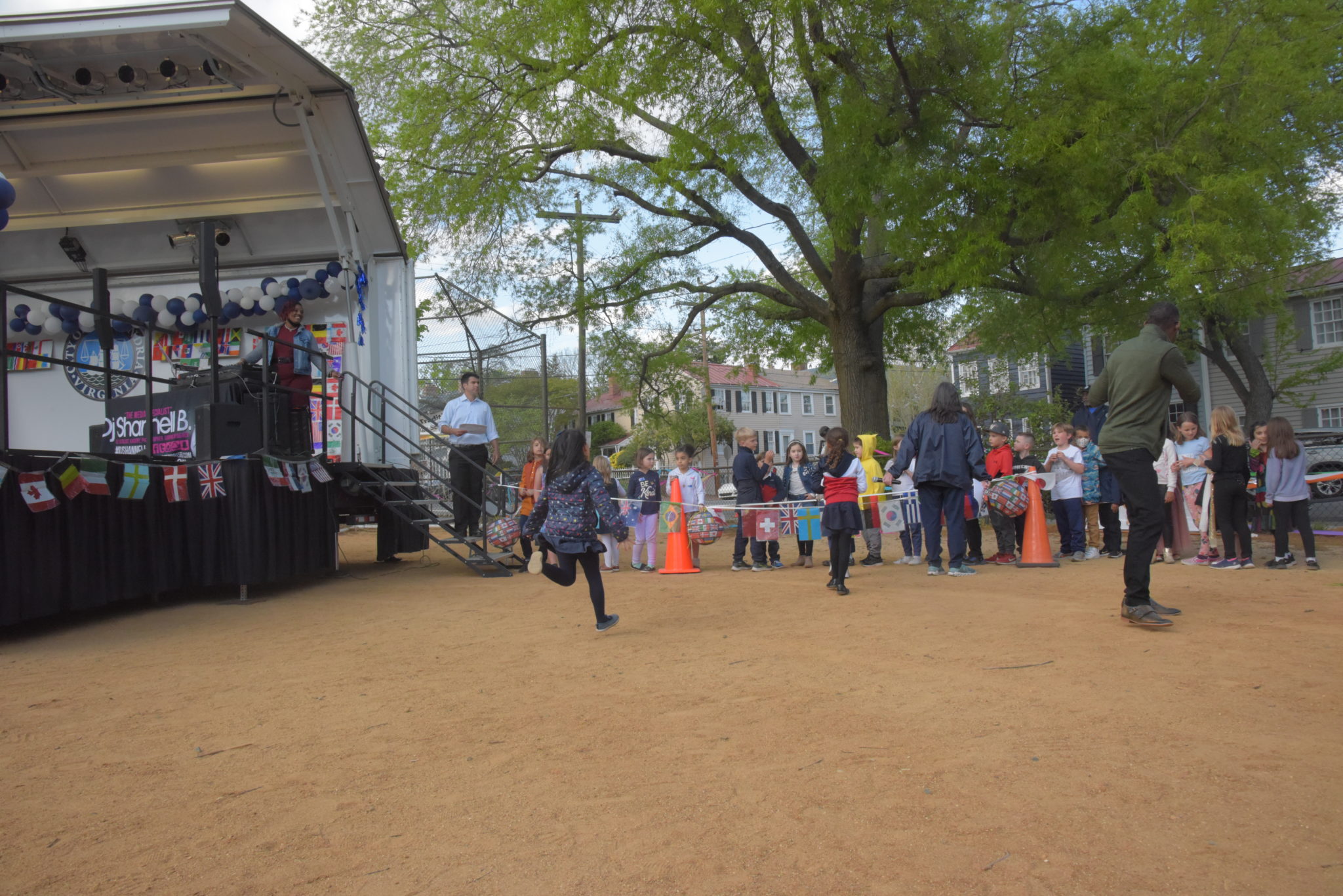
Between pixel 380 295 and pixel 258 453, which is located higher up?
pixel 380 295

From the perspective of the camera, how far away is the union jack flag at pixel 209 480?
8750 mm

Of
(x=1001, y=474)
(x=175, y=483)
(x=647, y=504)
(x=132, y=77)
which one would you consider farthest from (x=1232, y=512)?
(x=132, y=77)

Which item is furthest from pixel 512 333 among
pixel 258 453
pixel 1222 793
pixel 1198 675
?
pixel 1222 793

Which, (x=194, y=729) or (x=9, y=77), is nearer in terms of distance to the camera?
(x=194, y=729)

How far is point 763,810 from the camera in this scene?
3.38 m

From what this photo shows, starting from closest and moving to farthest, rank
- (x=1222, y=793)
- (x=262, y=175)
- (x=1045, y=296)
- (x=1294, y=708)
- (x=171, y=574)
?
1. (x=1222, y=793)
2. (x=1294, y=708)
3. (x=171, y=574)
4. (x=262, y=175)
5. (x=1045, y=296)

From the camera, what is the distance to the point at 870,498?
1167 cm

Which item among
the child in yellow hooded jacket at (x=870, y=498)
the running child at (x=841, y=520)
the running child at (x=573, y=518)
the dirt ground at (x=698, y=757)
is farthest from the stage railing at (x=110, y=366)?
the child in yellow hooded jacket at (x=870, y=498)

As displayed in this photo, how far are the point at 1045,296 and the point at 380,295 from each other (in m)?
11.0

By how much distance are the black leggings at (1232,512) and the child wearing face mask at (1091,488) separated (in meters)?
1.50

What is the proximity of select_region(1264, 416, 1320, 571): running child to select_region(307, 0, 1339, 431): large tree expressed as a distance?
4350 millimetres

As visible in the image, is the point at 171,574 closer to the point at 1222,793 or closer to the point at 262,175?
the point at 262,175

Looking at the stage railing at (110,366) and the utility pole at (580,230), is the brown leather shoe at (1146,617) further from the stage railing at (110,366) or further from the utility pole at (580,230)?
the utility pole at (580,230)

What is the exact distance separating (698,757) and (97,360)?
11.7 meters
